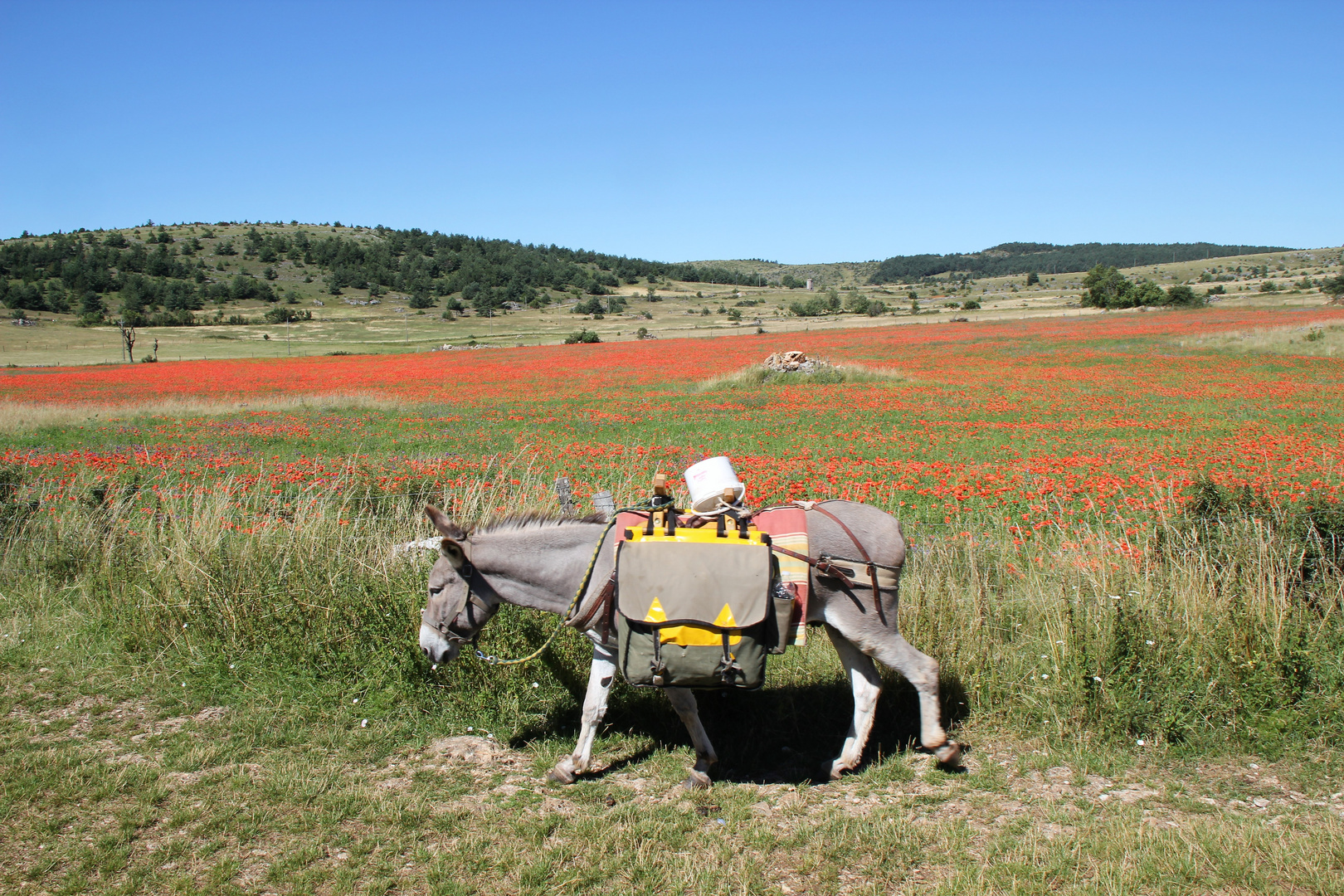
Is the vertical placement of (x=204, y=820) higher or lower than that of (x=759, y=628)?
lower

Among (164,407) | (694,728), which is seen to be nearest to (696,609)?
(694,728)

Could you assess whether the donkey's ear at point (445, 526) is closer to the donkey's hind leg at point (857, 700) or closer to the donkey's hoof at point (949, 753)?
the donkey's hind leg at point (857, 700)

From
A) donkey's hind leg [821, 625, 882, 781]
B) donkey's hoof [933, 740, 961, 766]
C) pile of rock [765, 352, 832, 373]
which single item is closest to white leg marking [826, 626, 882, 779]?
donkey's hind leg [821, 625, 882, 781]

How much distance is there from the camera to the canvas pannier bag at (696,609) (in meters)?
3.58

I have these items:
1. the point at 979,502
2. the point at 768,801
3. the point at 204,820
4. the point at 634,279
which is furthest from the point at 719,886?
the point at 634,279

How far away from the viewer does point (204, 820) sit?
3764mm

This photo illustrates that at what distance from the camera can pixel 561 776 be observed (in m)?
4.14

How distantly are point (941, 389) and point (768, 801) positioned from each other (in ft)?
73.0

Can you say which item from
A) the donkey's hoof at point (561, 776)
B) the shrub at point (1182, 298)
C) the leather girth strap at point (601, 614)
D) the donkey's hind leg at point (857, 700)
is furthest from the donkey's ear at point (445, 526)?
the shrub at point (1182, 298)

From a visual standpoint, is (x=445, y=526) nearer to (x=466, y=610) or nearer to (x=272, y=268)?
(x=466, y=610)

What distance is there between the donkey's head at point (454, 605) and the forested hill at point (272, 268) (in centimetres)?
10373

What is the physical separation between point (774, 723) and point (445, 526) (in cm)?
247

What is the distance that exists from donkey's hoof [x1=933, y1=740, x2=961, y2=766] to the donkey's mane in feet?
7.46

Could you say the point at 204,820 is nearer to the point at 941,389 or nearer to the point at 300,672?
the point at 300,672
